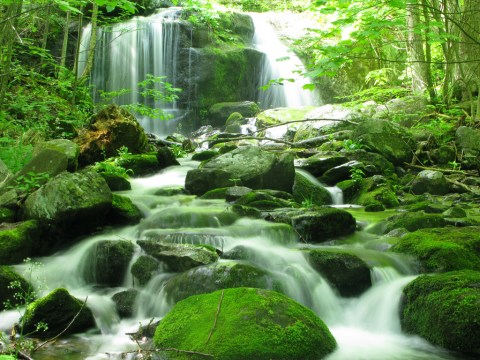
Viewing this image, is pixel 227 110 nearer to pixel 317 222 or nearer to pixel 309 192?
pixel 309 192

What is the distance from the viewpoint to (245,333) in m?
3.01

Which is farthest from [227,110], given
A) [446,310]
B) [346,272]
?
[446,310]

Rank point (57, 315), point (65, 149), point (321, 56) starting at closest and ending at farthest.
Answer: point (57, 315), point (321, 56), point (65, 149)

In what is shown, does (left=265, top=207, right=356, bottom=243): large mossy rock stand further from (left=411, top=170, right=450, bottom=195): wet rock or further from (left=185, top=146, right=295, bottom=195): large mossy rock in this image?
(left=411, top=170, right=450, bottom=195): wet rock

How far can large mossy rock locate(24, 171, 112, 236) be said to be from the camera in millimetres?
5402

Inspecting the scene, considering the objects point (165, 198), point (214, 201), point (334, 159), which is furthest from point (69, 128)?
point (334, 159)

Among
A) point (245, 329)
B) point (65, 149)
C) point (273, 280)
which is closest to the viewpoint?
point (245, 329)

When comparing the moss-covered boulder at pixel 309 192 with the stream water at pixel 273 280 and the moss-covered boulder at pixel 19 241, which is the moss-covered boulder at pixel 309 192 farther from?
the moss-covered boulder at pixel 19 241

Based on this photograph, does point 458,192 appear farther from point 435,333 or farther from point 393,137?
point 435,333

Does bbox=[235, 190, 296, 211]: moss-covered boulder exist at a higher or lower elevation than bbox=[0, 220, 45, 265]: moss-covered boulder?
higher

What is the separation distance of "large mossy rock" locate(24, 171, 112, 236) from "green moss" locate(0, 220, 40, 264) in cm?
18

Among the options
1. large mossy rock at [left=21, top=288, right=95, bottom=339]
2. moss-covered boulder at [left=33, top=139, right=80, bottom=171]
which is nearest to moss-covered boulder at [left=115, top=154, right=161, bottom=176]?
moss-covered boulder at [left=33, top=139, right=80, bottom=171]

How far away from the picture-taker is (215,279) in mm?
4008

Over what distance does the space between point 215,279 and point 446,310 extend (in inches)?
74.4
